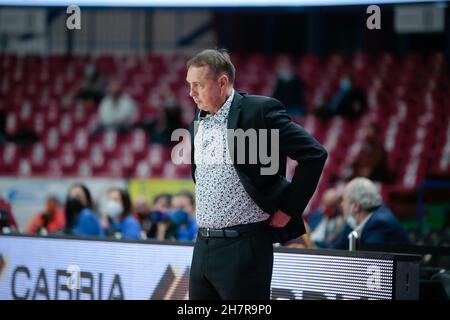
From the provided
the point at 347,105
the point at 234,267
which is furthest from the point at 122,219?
the point at 347,105

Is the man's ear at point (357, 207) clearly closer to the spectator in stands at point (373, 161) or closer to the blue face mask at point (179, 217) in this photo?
the blue face mask at point (179, 217)

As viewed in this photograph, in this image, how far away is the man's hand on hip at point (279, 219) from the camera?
4.74 meters

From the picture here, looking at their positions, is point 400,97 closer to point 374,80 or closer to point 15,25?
point 374,80

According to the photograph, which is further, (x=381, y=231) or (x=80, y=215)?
(x=80, y=215)

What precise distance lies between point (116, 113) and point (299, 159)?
14177 millimetres

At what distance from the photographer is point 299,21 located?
878 inches

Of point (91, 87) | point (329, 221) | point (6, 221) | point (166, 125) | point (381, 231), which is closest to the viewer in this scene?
point (381, 231)

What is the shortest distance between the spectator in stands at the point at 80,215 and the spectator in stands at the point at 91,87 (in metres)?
9.26

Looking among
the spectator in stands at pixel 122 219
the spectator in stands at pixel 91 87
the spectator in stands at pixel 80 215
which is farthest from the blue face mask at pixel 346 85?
the spectator in stands at pixel 80 215

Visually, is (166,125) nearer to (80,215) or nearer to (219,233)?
(80,215)

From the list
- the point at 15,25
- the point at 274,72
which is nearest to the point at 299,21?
the point at 274,72

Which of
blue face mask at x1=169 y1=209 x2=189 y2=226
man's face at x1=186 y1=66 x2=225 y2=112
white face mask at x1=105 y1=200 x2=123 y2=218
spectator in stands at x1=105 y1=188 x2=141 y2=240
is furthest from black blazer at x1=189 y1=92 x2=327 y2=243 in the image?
white face mask at x1=105 y1=200 x2=123 y2=218

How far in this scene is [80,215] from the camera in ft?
32.7
